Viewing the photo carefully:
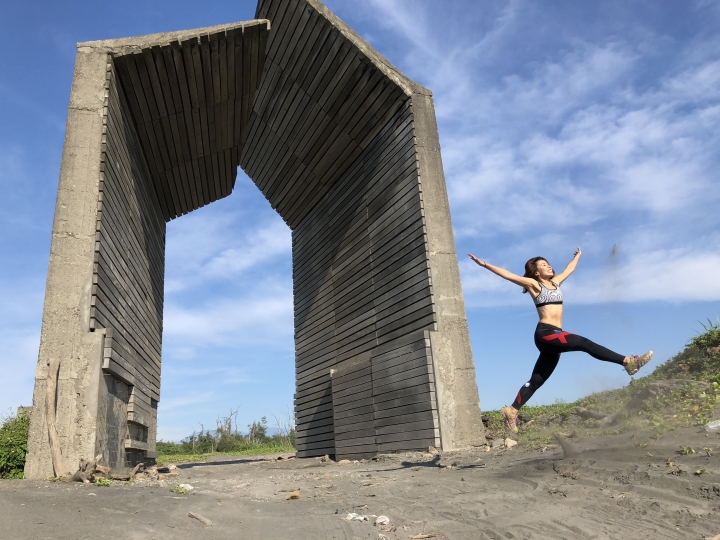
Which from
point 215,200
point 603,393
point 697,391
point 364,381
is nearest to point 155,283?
point 215,200

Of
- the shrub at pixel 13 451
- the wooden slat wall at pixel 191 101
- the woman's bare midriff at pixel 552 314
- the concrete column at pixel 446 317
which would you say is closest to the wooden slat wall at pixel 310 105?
the wooden slat wall at pixel 191 101

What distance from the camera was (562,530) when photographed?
382 cm

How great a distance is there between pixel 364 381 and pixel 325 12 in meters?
8.97

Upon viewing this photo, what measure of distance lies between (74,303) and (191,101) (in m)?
6.61

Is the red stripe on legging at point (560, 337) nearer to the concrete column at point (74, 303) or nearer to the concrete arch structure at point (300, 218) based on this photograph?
the concrete arch structure at point (300, 218)

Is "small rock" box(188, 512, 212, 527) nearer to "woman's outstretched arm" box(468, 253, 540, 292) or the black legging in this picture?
the black legging

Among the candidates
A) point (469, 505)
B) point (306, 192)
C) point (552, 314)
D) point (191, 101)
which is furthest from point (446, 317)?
point (306, 192)

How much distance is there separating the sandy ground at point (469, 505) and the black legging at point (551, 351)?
786mm

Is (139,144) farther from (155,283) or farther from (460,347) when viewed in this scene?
(460,347)

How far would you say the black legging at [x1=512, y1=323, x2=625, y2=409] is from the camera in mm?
5551

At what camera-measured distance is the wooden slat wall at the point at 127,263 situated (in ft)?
30.1

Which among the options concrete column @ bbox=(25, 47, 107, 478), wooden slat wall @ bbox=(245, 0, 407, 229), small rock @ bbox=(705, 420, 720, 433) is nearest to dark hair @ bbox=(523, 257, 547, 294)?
small rock @ bbox=(705, 420, 720, 433)

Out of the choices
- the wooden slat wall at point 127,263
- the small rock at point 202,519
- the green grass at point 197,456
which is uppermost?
the wooden slat wall at point 127,263

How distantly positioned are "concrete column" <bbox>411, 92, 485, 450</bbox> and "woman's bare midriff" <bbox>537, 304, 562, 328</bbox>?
4.95 metres
